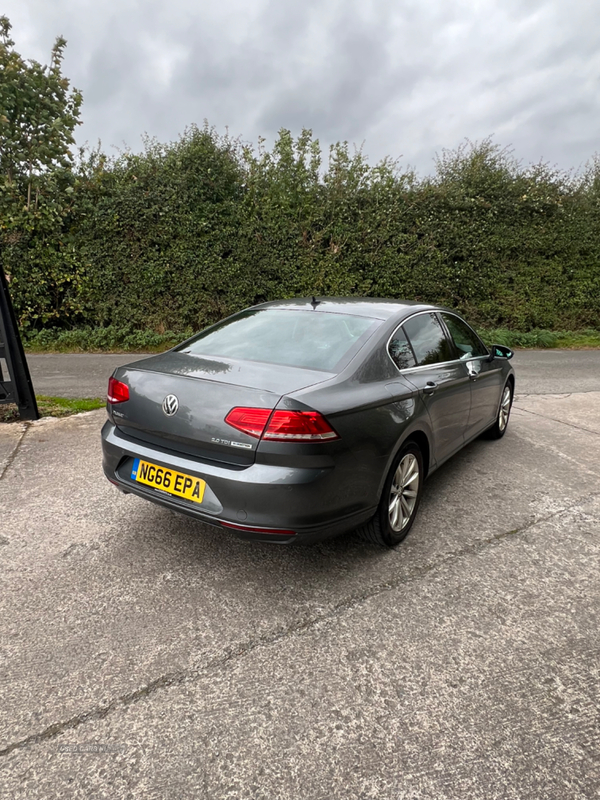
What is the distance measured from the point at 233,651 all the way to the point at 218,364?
1.44 m

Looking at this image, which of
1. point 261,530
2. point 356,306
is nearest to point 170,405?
point 261,530

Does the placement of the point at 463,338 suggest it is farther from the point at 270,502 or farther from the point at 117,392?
the point at 117,392

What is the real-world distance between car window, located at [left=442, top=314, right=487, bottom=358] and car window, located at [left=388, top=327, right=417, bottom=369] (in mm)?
945

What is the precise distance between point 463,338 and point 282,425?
8.57 feet

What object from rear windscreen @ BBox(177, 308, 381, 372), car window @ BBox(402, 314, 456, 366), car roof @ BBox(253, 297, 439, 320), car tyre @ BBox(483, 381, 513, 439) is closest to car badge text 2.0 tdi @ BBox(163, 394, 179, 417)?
rear windscreen @ BBox(177, 308, 381, 372)

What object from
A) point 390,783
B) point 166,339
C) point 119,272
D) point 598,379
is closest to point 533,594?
point 390,783

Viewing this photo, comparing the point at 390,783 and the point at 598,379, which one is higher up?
the point at 390,783

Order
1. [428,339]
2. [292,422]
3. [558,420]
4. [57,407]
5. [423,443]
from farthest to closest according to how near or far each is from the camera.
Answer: [558,420] → [57,407] → [428,339] → [423,443] → [292,422]

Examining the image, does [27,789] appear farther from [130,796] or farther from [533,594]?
[533,594]

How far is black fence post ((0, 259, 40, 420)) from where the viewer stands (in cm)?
506

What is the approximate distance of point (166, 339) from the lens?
10.2 m

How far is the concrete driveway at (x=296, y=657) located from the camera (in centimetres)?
169

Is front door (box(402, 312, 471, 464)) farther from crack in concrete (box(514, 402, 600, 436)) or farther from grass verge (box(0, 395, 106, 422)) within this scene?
grass verge (box(0, 395, 106, 422))

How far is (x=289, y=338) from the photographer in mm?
3154
